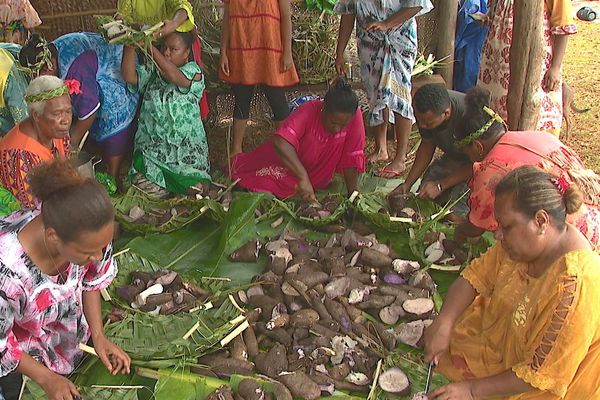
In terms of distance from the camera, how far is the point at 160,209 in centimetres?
380

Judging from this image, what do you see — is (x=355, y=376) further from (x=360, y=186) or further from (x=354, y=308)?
(x=360, y=186)

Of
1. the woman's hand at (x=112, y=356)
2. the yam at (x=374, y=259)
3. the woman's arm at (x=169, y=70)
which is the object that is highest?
the woman's arm at (x=169, y=70)

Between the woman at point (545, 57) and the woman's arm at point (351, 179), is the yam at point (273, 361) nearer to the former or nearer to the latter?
the woman's arm at point (351, 179)

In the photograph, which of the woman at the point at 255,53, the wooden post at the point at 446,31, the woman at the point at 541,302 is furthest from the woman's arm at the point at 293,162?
the wooden post at the point at 446,31

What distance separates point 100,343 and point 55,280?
0.37 meters

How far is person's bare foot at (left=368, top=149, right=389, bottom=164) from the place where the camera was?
16.3ft

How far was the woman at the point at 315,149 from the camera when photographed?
3.71 m

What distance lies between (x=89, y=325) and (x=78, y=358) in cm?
16

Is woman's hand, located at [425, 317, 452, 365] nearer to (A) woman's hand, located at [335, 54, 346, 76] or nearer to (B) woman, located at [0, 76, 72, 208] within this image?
(B) woman, located at [0, 76, 72, 208]

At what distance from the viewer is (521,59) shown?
3299 mm

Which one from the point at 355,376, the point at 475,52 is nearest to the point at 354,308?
the point at 355,376

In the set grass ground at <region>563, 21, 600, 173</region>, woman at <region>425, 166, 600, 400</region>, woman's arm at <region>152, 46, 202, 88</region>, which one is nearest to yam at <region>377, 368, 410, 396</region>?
woman at <region>425, 166, 600, 400</region>

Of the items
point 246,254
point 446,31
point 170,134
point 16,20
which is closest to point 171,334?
point 246,254

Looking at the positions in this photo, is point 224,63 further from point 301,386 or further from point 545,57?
point 301,386
